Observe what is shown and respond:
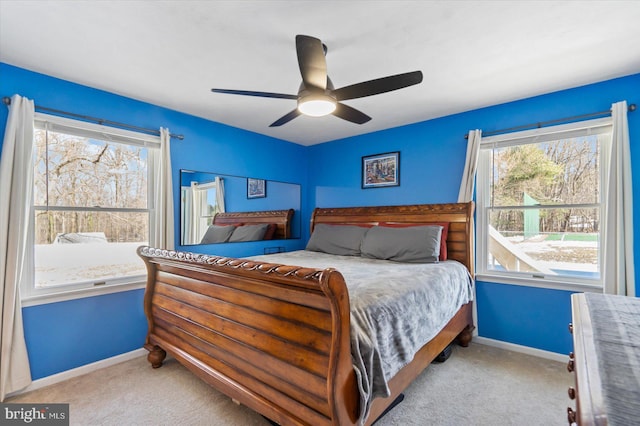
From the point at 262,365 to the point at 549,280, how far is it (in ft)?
9.02

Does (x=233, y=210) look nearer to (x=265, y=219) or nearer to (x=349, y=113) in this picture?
(x=265, y=219)

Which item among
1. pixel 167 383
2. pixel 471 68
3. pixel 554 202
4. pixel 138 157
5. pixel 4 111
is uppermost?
pixel 471 68

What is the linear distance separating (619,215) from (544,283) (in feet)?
2.71

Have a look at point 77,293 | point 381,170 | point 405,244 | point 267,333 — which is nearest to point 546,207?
point 405,244

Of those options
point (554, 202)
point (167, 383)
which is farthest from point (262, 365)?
point (554, 202)

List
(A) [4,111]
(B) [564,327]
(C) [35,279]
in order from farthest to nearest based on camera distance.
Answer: (B) [564,327]
(C) [35,279]
(A) [4,111]

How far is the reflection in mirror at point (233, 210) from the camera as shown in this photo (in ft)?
11.0

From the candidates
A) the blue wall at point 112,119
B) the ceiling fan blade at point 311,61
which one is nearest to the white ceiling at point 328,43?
the blue wall at point 112,119

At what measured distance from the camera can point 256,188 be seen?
405cm

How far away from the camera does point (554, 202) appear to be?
2.88 m

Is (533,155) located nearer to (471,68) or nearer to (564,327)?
(471,68)

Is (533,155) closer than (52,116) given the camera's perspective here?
No

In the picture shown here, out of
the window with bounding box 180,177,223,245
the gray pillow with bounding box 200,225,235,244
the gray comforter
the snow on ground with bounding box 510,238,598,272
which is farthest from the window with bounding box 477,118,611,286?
the window with bounding box 180,177,223,245

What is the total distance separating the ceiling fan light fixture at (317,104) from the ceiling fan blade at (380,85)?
0.23 feet
